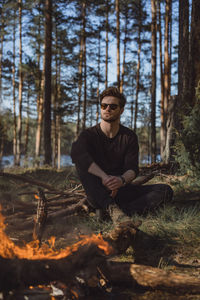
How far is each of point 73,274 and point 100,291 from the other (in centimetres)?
37

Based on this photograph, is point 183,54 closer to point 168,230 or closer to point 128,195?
point 128,195

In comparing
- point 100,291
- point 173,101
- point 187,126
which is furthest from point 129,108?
point 100,291

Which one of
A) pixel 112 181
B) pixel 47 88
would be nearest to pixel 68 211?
pixel 112 181

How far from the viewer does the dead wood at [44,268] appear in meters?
1.83

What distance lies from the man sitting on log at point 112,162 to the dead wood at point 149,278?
1.18 m

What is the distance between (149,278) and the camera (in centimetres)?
220

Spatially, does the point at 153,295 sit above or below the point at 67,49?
below

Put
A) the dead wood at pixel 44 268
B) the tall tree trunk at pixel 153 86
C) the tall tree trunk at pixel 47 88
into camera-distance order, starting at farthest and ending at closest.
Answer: the tall tree trunk at pixel 153 86
the tall tree trunk at pixel 47 88
the dead wood at pixel 44 268

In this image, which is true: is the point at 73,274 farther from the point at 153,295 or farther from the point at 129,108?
the point at 129,108

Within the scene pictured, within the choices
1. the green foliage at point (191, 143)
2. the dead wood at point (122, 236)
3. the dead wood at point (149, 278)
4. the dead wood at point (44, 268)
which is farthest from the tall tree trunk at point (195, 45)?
the dead wood at point (44, 268)

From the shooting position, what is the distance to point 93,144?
3.94 m

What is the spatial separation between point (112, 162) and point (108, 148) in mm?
A: 228

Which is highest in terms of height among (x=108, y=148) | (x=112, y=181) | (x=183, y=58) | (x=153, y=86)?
(x=153, y=86)

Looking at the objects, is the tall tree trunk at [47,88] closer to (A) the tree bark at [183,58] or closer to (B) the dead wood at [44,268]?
(A) the tree bark at [183,58]
